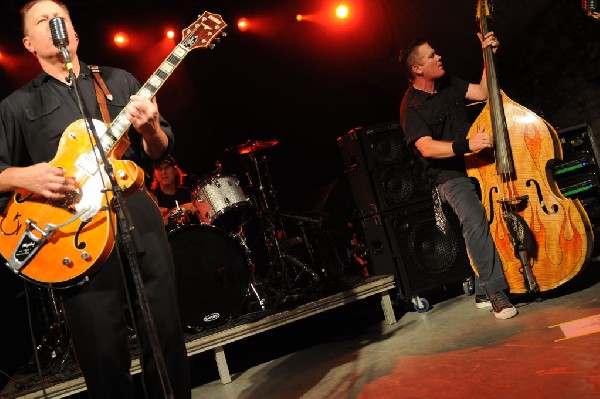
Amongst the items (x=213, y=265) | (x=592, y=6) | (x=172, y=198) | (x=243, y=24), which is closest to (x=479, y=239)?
(x=592, y=6)

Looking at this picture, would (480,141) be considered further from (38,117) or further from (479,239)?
(38,117)

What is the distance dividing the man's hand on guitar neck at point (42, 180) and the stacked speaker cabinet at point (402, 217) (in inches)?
122

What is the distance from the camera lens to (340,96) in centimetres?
862

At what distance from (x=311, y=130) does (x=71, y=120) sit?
20.8ft

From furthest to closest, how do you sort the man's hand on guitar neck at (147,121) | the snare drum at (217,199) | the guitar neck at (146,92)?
1. the snare drum at (217,199)
2. the guitar neck at (146,92)
3. the man's hand on guitar neck at (147,121)

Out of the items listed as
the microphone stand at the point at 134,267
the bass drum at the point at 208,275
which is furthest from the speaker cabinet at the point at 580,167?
the microphone stand at the point at 134,267

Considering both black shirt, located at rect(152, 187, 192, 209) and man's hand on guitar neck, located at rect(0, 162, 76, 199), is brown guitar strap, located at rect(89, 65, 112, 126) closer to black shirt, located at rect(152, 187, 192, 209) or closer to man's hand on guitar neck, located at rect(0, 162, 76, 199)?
man's hand on guitar neck, located at rect(0, 162, 76, 199)

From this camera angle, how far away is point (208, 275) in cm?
490

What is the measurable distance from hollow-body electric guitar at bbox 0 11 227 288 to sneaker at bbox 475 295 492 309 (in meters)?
3.03

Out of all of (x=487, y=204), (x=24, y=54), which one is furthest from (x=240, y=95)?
(x=487, y=204)

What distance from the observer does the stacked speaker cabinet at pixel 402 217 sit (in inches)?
192

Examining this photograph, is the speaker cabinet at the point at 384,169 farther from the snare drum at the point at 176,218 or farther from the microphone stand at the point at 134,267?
the microphone stand at the point at 134,267

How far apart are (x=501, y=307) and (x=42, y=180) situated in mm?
3009

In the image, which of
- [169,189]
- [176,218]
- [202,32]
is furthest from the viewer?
[169,189]
